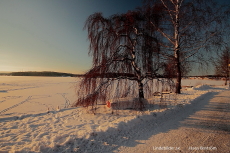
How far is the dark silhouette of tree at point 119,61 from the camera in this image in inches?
180

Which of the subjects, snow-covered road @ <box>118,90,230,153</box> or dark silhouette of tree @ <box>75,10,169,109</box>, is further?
dark silhouette of tree @ <box>75,10,169,109</box>

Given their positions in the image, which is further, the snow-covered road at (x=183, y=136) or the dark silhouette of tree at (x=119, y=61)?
the dark silhouette of tree at (x=119, y=61)

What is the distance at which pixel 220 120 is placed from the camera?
4184 millimetres

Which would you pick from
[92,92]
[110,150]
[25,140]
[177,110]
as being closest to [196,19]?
[177,110]

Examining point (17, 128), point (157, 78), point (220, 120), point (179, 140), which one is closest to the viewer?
point (179, 140)

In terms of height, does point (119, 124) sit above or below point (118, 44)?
below

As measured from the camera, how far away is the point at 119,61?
195 inches

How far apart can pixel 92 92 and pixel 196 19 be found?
7806mm

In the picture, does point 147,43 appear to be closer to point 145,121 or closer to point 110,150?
point 145,121

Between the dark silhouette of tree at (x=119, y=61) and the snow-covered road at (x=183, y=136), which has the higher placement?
the dark silhouette of tree at (x=119, y=61)

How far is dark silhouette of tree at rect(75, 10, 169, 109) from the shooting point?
4562 millimetres

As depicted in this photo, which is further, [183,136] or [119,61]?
[119,61]

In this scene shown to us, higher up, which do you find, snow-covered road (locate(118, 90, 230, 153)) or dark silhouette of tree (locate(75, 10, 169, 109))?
dark silhouette of tree (locate(75, 10, 169, 109))

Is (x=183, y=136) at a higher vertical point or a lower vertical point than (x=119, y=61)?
lower
